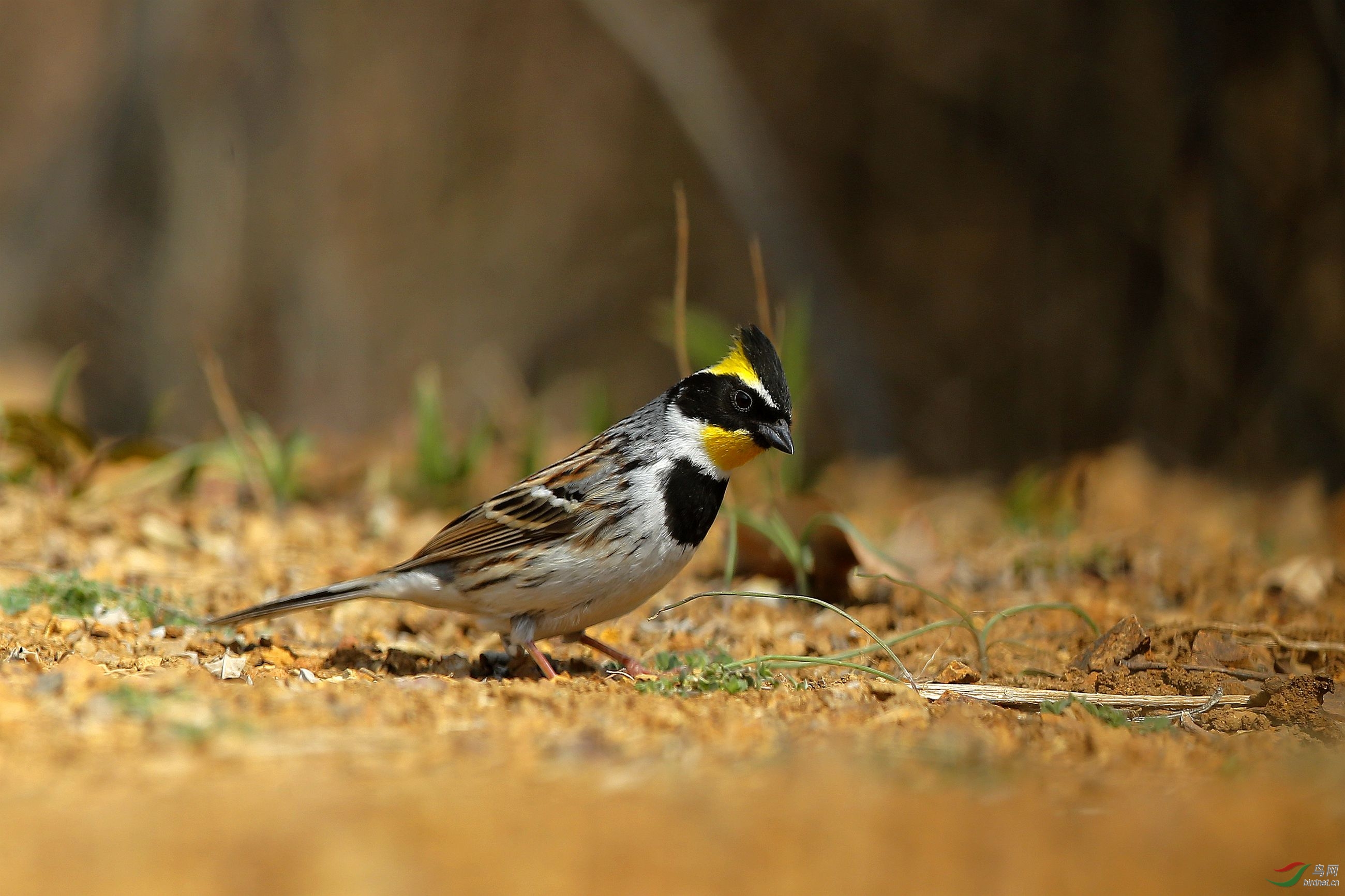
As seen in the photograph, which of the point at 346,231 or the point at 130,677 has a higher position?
the point at 346,231

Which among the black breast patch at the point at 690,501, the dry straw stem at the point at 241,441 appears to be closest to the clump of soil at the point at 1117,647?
the black breast patch at the point at 690,501

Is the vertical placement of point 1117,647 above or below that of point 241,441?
below

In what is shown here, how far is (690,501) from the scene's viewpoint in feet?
15.2

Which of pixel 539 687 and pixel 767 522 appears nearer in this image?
pixel 539 687

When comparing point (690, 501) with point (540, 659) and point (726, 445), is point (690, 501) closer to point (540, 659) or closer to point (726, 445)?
point (726, 445)

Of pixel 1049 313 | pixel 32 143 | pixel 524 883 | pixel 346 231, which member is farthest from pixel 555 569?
pixel 32 143

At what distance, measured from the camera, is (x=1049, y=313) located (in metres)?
13.7

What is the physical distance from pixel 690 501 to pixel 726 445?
1.09ft

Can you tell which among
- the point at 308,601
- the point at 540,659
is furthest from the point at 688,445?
the point at 308,601

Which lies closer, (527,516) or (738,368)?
(527,516)

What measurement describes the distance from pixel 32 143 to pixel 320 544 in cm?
1317

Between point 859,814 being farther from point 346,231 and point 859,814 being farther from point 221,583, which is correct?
point 346,231

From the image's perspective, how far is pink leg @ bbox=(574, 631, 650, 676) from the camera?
4469 millimetres

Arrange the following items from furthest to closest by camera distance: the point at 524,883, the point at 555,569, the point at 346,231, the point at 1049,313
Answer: the point at 346,231, the point at 1049,313, the point at 555,569, the point at 524,883
